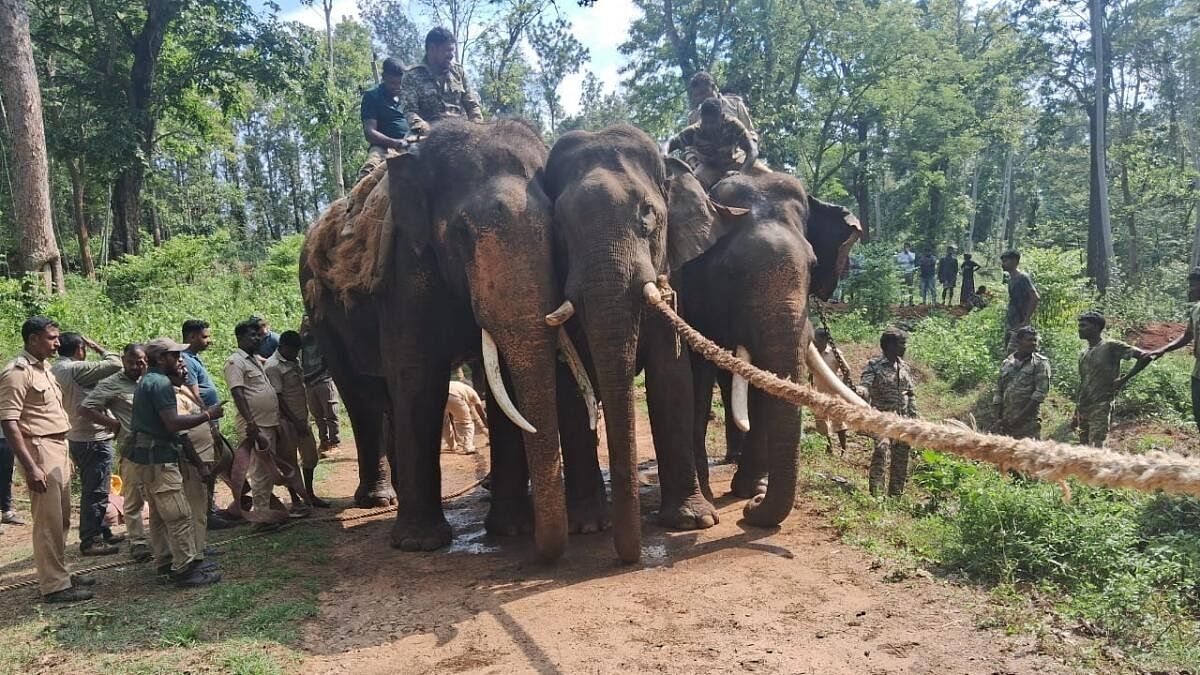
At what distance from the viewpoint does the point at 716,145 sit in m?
8.45

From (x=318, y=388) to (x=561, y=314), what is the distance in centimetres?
650

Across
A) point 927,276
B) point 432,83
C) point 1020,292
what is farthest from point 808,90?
point 432,83

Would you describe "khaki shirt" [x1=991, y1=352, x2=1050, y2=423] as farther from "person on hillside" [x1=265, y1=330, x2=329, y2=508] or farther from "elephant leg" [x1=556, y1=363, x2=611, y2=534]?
"person on hillside" [x1=265, y1=330, x2=329, y2=508]

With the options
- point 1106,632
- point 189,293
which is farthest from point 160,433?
point 189,293

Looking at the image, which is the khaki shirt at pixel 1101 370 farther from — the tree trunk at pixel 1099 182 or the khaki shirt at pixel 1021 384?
the tree trunk at pixel 1099 182

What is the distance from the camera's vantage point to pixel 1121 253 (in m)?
30.1

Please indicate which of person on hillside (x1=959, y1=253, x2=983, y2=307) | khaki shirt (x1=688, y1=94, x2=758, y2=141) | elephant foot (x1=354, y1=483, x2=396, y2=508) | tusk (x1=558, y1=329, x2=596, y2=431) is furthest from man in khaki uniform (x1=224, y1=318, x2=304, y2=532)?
person on hillside (x1=959, y1=253, x2=983, y2=307)

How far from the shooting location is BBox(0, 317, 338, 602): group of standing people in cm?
552

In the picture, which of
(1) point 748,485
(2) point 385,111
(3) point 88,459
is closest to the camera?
(3) point 88,459

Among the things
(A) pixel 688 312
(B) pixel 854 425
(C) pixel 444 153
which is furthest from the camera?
(A) pixel 688 312

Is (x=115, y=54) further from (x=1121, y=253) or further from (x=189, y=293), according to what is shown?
(x=1121, y=253)

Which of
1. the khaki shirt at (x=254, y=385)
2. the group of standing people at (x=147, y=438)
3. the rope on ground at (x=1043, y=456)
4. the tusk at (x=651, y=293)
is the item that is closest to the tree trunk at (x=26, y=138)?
the group of standing people at (x=147, y=438)

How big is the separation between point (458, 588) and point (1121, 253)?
1266 inches

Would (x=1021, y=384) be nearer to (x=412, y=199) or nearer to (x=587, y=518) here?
(x=587, y=518)
